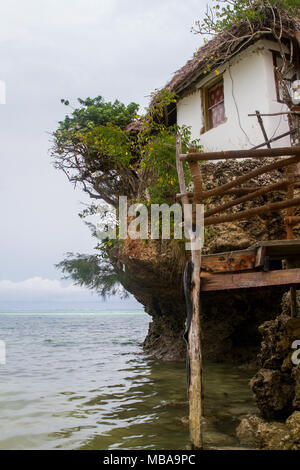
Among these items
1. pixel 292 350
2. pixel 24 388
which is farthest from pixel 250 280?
pixel 24 388

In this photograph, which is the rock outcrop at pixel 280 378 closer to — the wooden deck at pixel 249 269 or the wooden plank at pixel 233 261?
the wooden deck at pixel 249 269

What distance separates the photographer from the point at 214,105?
35.1 ft

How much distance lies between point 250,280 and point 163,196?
5.95 m

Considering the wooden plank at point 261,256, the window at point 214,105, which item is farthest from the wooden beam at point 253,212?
the window at point 214,105

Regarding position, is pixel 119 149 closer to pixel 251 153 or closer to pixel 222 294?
pixel 222 294

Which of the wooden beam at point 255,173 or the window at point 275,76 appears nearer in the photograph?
the wooden beam at point 255,173

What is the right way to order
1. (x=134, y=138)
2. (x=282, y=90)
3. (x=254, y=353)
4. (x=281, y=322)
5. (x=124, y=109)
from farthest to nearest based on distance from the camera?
(x=124, y=109)
(x=134, y=138)
(x=254, y=353)
(x=282, y=90)
(x=281, y=322)

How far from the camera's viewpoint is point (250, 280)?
427 centimetres

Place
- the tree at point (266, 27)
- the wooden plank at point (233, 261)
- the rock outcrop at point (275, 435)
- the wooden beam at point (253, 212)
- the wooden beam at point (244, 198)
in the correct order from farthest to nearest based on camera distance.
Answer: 1. the tree at point (266, 27)
2. the wooden beam at point (244, 198)
3. the wooden beam at point (253, 212)
4. the wooden plank at point (233, 261)
5. the rock outcrop at point (275, 435)

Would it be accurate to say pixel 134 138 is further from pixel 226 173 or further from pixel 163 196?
pixel 226 173

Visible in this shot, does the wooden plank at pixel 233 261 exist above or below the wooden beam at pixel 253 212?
below

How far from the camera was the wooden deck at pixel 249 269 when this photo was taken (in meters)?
4.15

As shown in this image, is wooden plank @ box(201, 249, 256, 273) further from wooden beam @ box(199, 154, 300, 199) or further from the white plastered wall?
the white plastered wall

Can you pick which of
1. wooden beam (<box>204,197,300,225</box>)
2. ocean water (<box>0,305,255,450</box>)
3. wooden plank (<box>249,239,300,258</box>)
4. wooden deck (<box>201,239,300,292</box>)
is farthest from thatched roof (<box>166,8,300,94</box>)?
ocean water (<box>0,305,255,450</box>)
